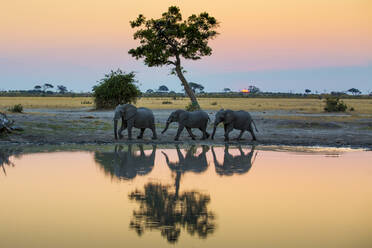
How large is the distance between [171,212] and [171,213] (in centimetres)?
7

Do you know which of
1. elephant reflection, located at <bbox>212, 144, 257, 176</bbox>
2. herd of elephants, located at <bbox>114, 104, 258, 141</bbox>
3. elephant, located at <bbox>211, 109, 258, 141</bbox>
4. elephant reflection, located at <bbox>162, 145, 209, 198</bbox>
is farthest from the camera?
elephant, located at <bbox>211, 109, 258, 141</bbox>

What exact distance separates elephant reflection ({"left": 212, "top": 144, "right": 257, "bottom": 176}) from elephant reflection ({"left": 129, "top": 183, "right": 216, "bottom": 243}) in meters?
3.10

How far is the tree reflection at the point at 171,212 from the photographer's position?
27.4 feet

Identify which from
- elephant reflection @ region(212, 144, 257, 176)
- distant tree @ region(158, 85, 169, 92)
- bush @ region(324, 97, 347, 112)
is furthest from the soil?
distant tree @ region(158, 85, 169, 92)

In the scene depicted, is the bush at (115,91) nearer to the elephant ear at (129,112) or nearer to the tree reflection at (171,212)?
the elephant ear at (129,112)

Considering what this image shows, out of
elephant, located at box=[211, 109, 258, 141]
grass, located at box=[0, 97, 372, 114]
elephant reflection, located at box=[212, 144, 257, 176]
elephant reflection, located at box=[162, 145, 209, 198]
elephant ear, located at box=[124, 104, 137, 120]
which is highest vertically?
elephant ear, located at box=[124, 104, 137, 120]

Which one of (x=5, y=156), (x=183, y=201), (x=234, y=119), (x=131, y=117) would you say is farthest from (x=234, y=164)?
(x=131, y=117)

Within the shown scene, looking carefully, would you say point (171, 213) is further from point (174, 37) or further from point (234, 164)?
point (174, 37)

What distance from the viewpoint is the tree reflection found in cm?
834

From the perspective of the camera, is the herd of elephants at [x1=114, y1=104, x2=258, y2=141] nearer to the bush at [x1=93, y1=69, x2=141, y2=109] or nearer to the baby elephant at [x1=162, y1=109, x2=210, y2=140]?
the baby elephant at [x1=162, y1=109, x2=210, y2=140]

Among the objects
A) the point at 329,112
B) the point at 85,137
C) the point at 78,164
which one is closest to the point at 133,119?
the point at 85,137

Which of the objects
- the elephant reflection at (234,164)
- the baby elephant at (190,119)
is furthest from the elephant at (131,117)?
the elephant reflection at (234,164)

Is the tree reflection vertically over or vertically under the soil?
under

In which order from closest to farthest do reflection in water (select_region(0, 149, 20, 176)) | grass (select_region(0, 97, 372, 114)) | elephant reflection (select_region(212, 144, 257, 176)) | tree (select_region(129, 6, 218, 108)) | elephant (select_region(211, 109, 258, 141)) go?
elephant reflection (select_region(212, 144, 257, 176)) < reflection in water (select_region(0, 149, 20, 176)) < elephant (select_region(211, 109, 258, 141)) < tree (select_region(129, 6, 218, 108)) < grass (select_region(0, 97, 372, 114))
